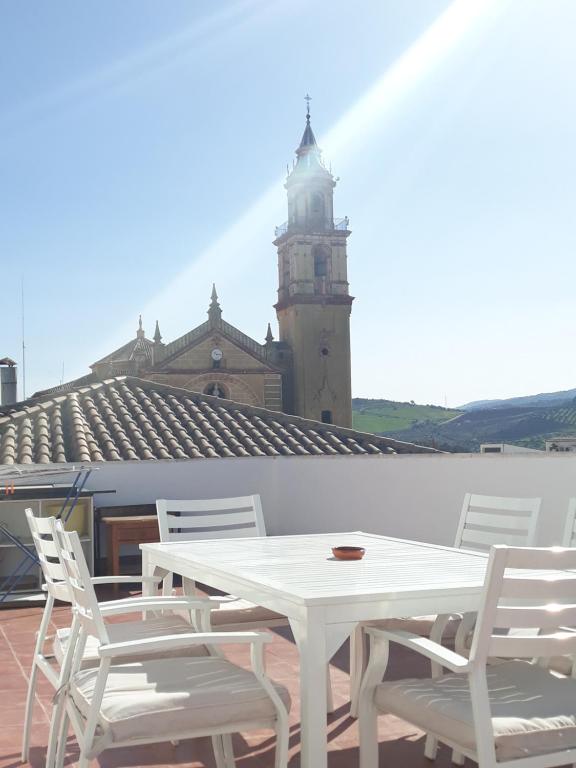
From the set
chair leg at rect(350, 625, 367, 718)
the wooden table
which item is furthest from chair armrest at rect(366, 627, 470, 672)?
the wooden table

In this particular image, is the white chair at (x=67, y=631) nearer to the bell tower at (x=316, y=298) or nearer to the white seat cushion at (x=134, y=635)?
the white seat cushion at (x=134, y=635)

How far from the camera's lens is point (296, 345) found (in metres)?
37.2

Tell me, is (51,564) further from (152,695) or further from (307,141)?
(307,141)

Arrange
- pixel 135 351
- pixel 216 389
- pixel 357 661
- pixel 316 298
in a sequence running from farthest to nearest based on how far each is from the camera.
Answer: pixel 316 298
pixel 135 351
pixel 216 389
pixel 357 661

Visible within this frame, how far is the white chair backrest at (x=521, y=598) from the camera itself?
233cm

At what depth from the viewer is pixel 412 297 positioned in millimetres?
26516

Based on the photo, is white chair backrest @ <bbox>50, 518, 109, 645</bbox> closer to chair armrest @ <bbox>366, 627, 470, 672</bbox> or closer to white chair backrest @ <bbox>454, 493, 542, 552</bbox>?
chair armrest @ <bbox>366, 627, 470, 672</bbox>

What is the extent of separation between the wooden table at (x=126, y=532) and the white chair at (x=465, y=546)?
347 cm

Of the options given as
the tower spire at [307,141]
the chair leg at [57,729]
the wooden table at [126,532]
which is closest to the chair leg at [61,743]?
the chair leg at [57,729]

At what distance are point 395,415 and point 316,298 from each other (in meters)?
24.4

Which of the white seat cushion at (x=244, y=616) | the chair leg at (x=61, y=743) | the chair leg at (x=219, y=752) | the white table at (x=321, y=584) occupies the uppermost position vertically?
the white table at (x=321, y=584)

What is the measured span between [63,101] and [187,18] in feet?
9.67

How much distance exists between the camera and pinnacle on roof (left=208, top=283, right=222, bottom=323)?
36.6 metres

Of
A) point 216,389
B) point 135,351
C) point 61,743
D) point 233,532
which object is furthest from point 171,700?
point 135,351
